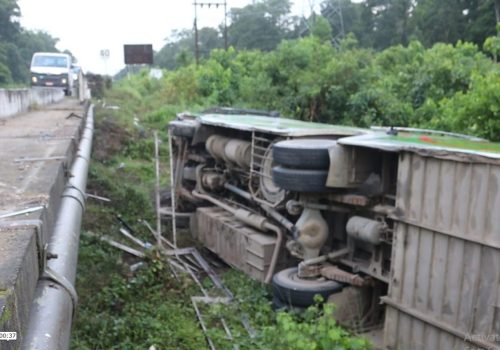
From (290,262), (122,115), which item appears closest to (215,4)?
(122,115)

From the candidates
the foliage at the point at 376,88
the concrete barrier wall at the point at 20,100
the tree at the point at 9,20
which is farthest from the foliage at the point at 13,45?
the foliage at the point at 376,88

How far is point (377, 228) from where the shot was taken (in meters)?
6.17

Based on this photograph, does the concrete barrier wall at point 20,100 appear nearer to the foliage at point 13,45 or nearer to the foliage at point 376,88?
the foliage at point 376,88

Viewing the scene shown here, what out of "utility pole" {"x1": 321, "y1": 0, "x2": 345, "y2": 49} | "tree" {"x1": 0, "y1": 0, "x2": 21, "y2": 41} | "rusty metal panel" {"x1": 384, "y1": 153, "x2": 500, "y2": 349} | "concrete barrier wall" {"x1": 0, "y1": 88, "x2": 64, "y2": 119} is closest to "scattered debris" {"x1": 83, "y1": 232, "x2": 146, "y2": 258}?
"rusty metal panel" {"x1": 384, "y1": 153, "x2": 500, "y2": 349}

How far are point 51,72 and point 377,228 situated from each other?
22165 millimetres

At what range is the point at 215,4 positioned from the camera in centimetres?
3497

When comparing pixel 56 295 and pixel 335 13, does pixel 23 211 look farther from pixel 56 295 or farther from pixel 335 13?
pixel 335 13

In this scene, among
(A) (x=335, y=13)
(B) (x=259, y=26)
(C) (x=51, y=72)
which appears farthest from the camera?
(B) (x=259, y=26)

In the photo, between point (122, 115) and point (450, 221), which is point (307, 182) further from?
point (122, 115)

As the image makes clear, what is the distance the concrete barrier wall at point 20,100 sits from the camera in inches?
452

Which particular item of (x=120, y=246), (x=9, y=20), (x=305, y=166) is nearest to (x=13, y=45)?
(x=9, y=20)

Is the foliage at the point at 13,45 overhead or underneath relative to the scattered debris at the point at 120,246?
overhead

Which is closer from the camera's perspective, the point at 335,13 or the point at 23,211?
the point at 23,211

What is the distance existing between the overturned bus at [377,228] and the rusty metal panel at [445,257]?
0.4 inches
